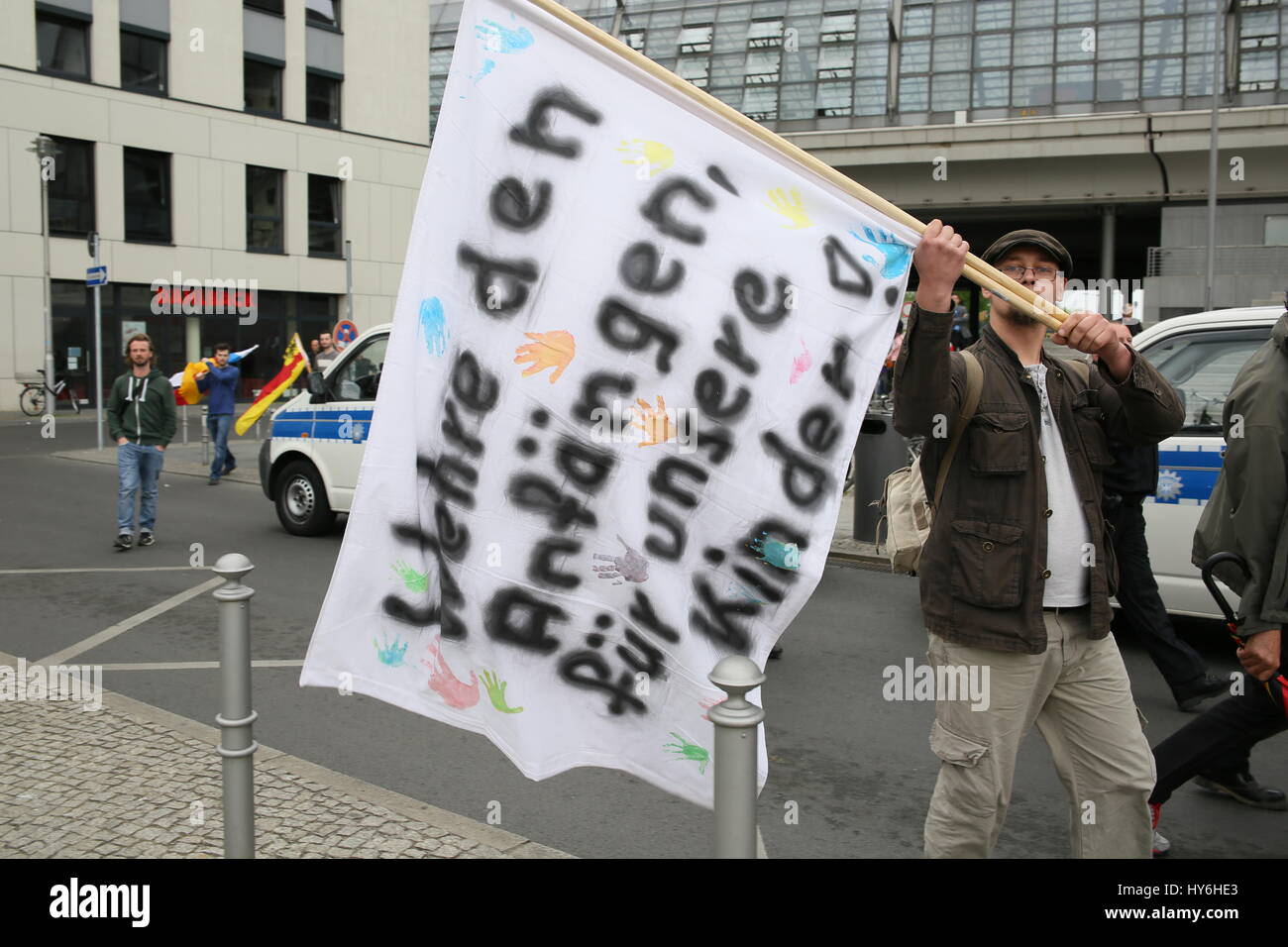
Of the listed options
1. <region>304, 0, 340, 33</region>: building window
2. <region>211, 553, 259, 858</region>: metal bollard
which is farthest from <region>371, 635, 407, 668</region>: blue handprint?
<region>304, 0, 340, 33</region>: building window

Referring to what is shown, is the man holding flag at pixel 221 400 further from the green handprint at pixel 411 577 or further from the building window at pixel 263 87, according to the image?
the building window at pixel 263 87

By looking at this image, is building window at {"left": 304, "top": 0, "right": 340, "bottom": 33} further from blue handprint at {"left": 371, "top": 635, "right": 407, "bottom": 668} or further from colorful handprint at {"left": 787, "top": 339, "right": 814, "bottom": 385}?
colorful handprint at {"left": 787, "top": 339, "right": 814, "bottom": 385}

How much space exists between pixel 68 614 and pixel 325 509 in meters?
3.44

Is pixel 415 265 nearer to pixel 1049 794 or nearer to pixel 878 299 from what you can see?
pixel 878 299

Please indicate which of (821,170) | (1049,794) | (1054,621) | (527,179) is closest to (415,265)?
(527,179)

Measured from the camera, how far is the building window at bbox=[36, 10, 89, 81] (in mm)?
29656

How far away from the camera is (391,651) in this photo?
9.97 feet

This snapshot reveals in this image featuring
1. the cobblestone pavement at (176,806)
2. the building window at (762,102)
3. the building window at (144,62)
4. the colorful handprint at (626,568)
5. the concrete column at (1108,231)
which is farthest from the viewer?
the building window at (762,102)

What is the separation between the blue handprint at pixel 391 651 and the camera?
304 cm

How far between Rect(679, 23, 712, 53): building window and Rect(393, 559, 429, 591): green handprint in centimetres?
3978

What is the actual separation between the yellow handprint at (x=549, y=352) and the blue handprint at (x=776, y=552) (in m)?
0.64

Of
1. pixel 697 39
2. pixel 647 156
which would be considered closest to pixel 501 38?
pixel 647 156

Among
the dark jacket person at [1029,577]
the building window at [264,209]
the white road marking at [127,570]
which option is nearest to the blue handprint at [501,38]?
the dark jacket person at [1029,577]
